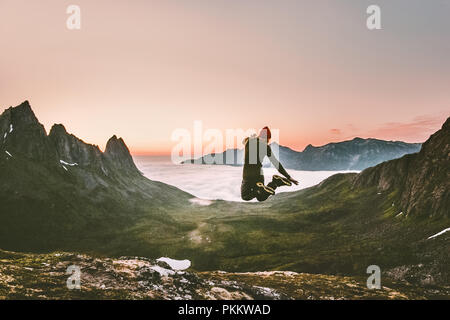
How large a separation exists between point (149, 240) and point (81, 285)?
4886 inches

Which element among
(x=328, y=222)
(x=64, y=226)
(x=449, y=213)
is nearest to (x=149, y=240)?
(x=64, y=226)

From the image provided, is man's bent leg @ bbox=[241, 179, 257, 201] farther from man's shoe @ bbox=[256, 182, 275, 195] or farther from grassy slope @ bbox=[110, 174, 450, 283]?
grassy slope @ bbox=[110, 174, 450, 283]

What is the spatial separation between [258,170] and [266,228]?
147 metres

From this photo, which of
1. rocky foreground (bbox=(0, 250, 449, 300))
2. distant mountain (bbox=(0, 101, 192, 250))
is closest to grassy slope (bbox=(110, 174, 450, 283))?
distant mountain (bbox=(0, 101, 192, 250))

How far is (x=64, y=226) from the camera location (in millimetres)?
147125

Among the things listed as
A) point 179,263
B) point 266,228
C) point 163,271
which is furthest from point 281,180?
point 266,228

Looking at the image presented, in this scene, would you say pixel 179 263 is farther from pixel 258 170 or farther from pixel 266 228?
pixel 258 170

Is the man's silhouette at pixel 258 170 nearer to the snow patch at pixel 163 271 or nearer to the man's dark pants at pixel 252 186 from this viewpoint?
the man's dark pants at pixel 252 186

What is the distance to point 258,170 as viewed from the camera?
16.5 meters

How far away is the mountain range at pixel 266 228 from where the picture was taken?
253 ft

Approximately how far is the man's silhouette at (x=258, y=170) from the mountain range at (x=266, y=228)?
Answer: 89.9 feet

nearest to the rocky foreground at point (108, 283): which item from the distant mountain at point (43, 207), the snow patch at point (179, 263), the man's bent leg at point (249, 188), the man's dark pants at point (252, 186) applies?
the man's bent leg at point (249, 188)
